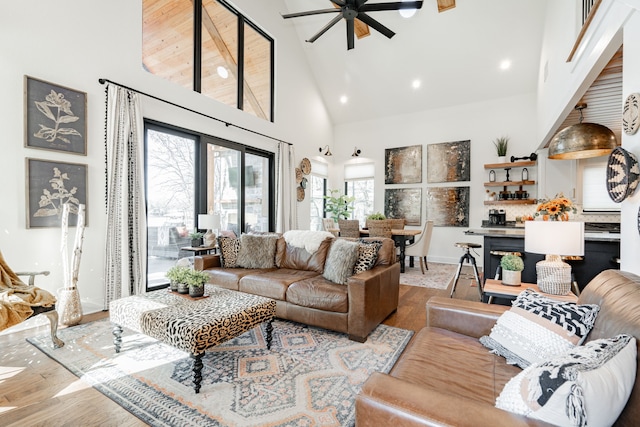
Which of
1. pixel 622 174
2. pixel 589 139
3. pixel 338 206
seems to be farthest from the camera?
pixel 338 206

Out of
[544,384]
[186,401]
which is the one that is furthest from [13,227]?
[544,384]

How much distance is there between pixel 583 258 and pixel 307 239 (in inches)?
114

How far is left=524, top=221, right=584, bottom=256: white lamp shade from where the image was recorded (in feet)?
6.75

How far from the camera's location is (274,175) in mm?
6168

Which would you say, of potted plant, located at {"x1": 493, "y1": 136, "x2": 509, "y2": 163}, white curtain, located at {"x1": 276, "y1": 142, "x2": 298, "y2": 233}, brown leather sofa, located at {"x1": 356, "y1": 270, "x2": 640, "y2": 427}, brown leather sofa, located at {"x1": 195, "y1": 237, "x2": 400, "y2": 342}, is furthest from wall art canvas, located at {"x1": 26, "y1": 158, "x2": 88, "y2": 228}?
potted plant, located at {"x1": 493, "y1": 136, "x2": 509, "y2": 163}

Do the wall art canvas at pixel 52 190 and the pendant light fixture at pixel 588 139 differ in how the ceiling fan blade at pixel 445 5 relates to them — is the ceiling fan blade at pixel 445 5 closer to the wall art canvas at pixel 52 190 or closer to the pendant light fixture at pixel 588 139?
the pendant light fixture at pixel 588 139

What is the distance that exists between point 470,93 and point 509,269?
5326 mm

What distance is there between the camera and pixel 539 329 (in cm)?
135

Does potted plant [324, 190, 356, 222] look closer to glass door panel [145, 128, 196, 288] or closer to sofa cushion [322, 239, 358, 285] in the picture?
glass door panel [145, 128, 196, 288]

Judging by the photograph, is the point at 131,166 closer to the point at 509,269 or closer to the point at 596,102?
the point at 509,269

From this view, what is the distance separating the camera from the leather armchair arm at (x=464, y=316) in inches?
67.4

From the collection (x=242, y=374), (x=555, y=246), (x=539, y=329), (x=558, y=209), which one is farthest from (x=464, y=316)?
(x=558, y=209)

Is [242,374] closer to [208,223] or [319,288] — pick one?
[319,288]

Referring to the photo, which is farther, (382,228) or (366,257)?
(382,228)
